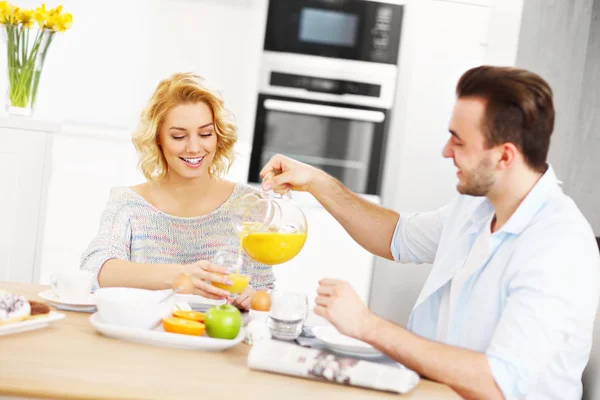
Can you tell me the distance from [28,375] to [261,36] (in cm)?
299

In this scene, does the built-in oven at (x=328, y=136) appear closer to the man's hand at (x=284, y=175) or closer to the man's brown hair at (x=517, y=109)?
the man's hand at (x=284, y=175)

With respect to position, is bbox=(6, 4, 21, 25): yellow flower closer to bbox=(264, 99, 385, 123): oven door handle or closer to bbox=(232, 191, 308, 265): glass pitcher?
bbox=(264, 99, 385, 123): oven door handle

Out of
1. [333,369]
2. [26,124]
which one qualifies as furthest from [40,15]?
[333,369]

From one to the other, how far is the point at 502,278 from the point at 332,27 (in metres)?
2.53

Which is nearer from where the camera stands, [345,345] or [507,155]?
[345,345]

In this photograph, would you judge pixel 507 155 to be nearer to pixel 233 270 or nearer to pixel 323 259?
pixel 233 270

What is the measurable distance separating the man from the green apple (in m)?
0.17

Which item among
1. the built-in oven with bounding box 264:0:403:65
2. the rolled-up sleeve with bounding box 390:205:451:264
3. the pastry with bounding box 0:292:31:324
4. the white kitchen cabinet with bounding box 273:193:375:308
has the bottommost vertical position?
the white kitchen cabinet with bounding box 273:193:375:308

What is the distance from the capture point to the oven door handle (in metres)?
3.99

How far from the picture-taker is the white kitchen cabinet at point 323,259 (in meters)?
3.90

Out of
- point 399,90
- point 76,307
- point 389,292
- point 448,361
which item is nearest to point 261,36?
point 399,90

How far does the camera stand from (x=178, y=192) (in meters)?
2.47

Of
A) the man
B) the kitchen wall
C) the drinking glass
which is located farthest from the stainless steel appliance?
the drinking glass

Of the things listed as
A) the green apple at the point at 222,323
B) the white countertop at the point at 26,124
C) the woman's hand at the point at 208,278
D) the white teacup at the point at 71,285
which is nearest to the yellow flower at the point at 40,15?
the white countertop at the point at 26,124
